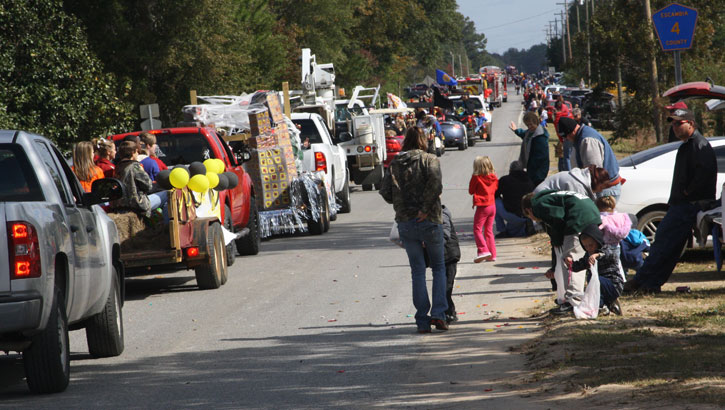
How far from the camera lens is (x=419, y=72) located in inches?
5797

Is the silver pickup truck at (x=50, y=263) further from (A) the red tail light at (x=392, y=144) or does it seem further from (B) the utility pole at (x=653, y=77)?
(A) the red tail light at (x=392, y=144)

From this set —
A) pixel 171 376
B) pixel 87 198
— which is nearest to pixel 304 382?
pixel 171 376

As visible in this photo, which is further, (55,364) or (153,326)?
(153,326)

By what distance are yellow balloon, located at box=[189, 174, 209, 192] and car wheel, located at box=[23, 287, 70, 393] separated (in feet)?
16.4

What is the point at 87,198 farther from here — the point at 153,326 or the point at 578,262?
the point at 578,262

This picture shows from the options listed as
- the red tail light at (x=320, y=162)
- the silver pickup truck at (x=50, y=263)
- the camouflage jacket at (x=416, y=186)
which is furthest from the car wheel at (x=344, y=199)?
the silver pickup truck at (x=50, y=263)

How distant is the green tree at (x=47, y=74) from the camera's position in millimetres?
23000

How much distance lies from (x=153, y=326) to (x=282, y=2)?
49.7 metres

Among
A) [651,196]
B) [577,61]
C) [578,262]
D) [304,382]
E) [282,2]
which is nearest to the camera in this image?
[304,382]

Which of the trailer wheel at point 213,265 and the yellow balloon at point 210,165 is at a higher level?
the yellow balloon at point 210,165

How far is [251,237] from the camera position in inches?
612

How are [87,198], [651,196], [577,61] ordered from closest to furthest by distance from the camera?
[87,198] < [651,196] < [577,61]

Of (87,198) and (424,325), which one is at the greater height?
(87,198)

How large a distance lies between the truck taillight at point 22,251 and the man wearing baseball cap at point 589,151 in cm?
622
